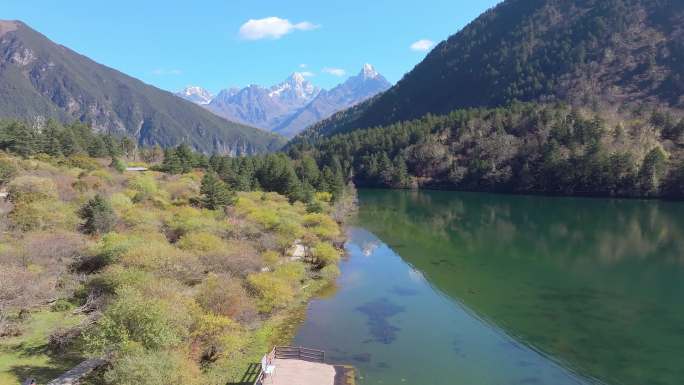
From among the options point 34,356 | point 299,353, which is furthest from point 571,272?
point 34,356

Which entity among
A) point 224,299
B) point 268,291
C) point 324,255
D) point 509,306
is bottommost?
point 509,306

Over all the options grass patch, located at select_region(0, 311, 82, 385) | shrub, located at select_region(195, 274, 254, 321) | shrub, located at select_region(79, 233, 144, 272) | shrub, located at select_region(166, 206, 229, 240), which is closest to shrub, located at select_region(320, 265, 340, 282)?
shrub, located at select_region(166, 206, 229, 240)

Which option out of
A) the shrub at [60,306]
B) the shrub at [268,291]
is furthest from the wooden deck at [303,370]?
the shrub at [60,306]

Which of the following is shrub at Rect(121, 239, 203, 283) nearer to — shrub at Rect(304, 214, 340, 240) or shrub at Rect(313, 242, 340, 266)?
shrub at Rect(313, 242, 340, 266)

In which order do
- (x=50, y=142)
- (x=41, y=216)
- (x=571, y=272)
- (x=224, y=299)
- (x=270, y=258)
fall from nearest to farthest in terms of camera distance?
(x=224, y=299) → (x=41, y=216) → (x=270, y=258) → (x=571, y=272) → (x=50, y=142)

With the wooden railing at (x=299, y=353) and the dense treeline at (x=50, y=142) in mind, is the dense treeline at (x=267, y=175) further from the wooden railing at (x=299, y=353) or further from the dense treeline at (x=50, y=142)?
the wooden railing at (x=299, y=353)


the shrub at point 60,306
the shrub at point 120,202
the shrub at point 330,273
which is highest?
the shrub at point 120,202

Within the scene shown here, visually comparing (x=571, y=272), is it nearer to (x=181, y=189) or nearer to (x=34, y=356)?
(x=34, y=356)
